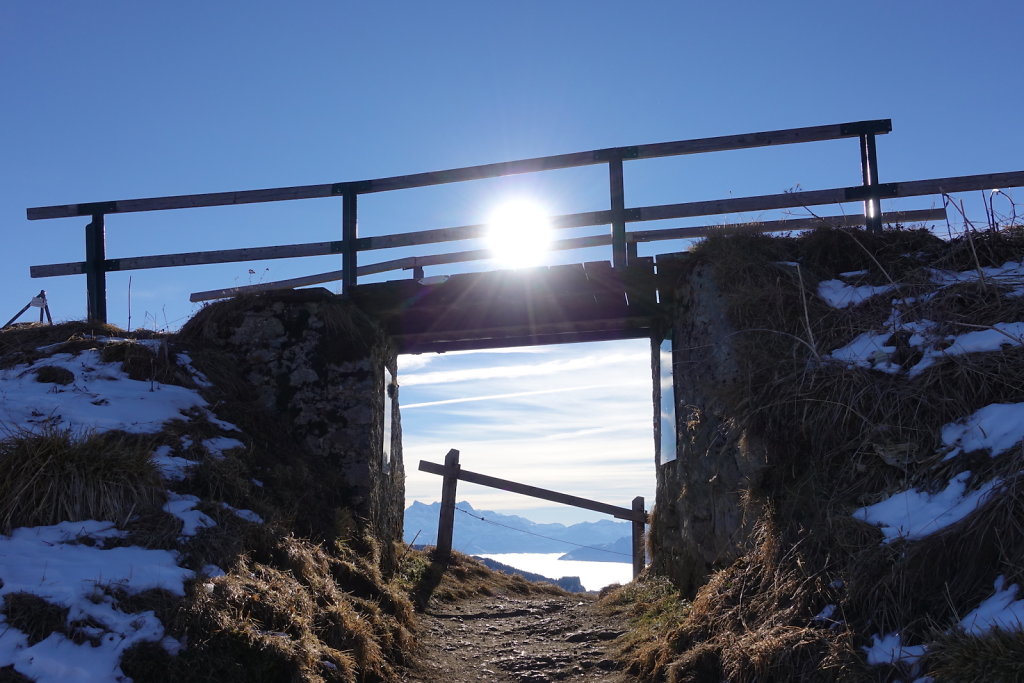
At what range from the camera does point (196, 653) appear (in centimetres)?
425

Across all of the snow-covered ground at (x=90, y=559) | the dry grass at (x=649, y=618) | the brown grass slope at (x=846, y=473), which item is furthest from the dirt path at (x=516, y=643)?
the snow-covered ground at (x=90, y=559)

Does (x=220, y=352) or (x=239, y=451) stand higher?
(x=220, y=352)

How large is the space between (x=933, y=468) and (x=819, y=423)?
2.89 feet

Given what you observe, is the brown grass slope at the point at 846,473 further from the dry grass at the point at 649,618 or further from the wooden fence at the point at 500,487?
the wooden fence at the point at 500,487

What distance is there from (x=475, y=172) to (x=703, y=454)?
3.95 metres

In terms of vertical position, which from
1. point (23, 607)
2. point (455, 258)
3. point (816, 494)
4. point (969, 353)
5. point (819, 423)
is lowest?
point (23, 607)

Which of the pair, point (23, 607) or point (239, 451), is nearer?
point (23, 607)

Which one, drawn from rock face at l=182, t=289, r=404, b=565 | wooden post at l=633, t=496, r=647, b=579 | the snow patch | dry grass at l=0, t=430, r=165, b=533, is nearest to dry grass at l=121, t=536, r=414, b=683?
dry grass at l=0, t=430, r=165, b=533

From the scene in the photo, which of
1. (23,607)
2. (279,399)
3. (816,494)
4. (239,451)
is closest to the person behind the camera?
(23,607)

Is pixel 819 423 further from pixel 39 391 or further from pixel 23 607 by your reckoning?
pixel 39 391

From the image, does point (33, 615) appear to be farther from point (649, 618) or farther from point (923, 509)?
point (649, 618)

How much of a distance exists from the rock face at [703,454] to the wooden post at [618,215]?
2.26 ft

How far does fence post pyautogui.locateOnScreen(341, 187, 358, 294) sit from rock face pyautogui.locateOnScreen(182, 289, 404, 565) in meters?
0.25

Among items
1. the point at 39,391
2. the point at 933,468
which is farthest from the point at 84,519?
the point at 933,468
